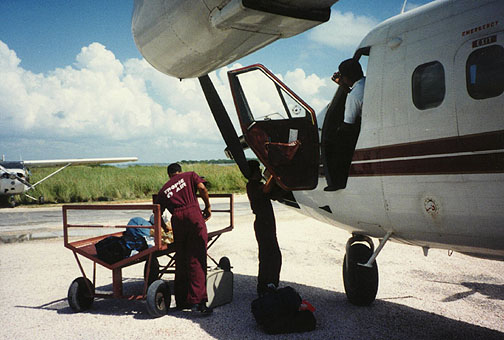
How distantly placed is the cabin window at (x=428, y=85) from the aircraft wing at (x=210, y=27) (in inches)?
40.1

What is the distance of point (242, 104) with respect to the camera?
454cm

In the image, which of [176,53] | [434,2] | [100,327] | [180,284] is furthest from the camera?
[180,284]

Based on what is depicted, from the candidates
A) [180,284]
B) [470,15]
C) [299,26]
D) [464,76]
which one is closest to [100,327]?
[180,284]

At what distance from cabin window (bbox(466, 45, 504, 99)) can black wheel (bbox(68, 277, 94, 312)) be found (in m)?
4.83

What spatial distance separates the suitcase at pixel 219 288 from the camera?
5.13m

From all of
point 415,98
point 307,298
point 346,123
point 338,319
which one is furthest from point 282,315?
point 415,98

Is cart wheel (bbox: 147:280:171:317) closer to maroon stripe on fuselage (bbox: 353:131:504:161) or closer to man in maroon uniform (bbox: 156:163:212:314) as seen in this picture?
man in maroon uniform (bbox: 156:163:212:314)

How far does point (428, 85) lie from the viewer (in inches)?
138

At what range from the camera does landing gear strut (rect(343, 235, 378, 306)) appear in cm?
513

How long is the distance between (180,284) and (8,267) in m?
4.21

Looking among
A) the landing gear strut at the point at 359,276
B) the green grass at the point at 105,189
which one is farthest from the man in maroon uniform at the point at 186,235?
the green grass at the point at 105,189

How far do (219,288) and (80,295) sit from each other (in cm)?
177

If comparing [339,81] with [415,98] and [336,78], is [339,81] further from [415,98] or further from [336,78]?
[415,98]

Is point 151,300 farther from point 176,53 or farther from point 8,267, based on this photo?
point 8,267
